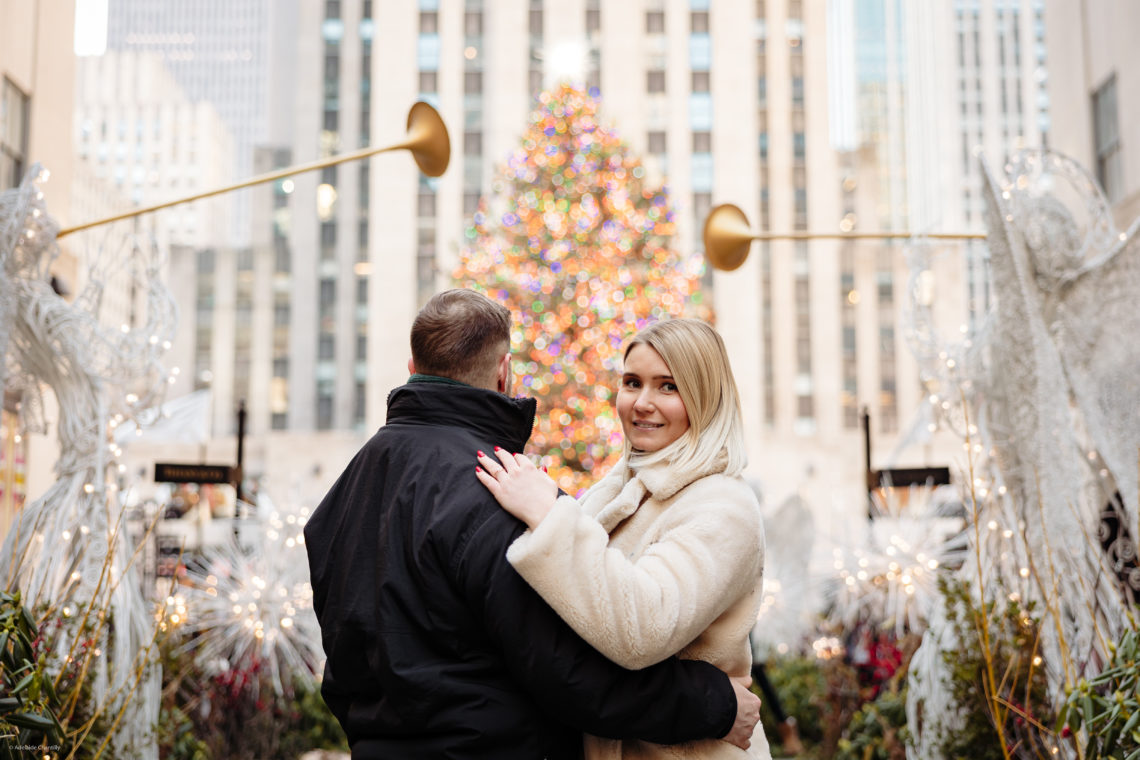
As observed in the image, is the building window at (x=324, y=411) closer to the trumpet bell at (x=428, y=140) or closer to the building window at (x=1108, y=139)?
the building window at (x=1108, y=139)

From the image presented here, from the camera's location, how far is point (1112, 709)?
3641mm

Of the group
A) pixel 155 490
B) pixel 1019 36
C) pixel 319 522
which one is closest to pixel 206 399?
pixel 319 522

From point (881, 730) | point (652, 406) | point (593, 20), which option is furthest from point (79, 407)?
point (593, 20)

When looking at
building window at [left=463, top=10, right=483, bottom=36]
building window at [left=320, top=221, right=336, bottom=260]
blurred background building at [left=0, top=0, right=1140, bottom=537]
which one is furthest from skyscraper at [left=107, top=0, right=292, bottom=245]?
building window at [left=463, top=10, right=483, bottom=36]

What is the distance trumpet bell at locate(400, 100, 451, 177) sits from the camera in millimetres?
7305

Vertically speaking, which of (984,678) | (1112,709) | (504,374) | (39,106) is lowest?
(984,678)

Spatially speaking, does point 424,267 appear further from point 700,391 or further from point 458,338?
point 458,338

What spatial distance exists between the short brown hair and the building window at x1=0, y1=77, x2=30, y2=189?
12735 mm

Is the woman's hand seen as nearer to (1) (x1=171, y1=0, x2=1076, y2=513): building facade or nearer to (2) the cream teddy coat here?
(2) the cream teddy coat

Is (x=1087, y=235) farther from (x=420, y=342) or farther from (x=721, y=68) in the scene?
(x=721, y=68)

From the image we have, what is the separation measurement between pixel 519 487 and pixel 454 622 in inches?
14.4

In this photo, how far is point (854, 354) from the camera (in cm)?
5097

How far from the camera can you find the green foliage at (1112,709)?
11.9ft

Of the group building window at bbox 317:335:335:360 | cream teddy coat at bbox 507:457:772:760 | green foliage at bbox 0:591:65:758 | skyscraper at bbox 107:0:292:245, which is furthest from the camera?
skyscraper at bbox 107:0:292:245
